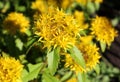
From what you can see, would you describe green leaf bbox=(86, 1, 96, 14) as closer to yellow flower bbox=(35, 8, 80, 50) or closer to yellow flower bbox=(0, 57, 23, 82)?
yellow flower bbox=(35, 8, 80, 50)

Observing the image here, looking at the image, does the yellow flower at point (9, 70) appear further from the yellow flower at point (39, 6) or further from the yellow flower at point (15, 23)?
the yellow flower at point (39, 6)

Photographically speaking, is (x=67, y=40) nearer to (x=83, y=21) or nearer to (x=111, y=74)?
(x=83, y=21)

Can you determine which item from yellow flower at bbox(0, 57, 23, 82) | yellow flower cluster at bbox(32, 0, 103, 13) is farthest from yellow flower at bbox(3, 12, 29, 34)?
yellow flower at bbox(0, 57, 23, 82)

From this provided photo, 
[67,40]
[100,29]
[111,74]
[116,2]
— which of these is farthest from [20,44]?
[116,2]

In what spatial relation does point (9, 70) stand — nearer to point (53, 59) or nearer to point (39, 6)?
point (53, 59)

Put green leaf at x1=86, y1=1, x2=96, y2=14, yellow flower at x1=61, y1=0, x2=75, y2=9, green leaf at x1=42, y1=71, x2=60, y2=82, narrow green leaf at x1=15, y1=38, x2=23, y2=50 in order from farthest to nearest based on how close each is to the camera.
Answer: green leaf at x1=86, y1=1, x2=96, y2=14, yellow flower at x1=61, y1=0, x2=75, y2=9, narrow green leaf at x1=15, y1=38, x2=23, y2=50, green leaf at x1=42, y1=71, x2=60, y2=82
